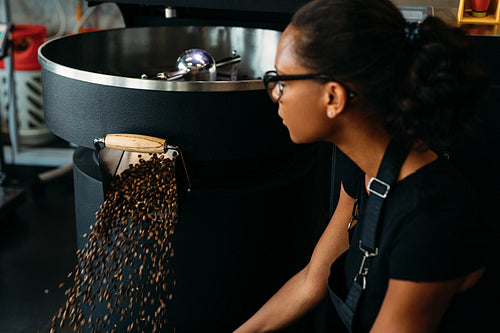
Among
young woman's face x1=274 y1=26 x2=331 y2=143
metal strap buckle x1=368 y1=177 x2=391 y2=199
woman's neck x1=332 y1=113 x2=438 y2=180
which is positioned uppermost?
young woman's face x1=274 y1=26 x2=331 y2=143

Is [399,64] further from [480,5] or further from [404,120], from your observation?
[480,5]

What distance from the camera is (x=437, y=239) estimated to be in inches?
33.0

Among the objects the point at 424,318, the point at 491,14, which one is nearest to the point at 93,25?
the point at 491,14

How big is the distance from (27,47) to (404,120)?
2741 mm

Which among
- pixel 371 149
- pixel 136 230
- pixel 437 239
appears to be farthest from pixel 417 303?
pixel 136 230

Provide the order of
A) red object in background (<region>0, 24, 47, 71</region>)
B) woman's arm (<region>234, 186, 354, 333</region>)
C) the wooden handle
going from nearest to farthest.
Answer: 1. woman's arm (<region>234, 186, 354, 333</region>)
2. the wooden handle
3. red object in background (<region>0, 24, 47, 71</region>)

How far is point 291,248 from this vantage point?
1.70 meters

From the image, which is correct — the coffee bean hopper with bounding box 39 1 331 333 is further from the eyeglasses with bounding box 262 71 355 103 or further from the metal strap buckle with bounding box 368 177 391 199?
the metal strap buckle with bounding box 368 177 391 199

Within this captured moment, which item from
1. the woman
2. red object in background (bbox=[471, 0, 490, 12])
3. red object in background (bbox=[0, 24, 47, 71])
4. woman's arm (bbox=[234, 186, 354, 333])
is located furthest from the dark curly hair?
red object in background (bbox=[0, 24, 47, 71])

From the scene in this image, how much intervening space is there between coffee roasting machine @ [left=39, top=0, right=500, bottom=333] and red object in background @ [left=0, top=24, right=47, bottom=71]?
51.7 inches

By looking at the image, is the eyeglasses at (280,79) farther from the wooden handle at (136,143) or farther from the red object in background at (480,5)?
the red object in background at (480,5)

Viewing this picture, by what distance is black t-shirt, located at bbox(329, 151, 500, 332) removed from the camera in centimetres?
84

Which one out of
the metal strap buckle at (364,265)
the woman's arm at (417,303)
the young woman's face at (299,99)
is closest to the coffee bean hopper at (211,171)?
the young woman's face at (299,99)

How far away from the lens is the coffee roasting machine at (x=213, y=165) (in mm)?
1407
